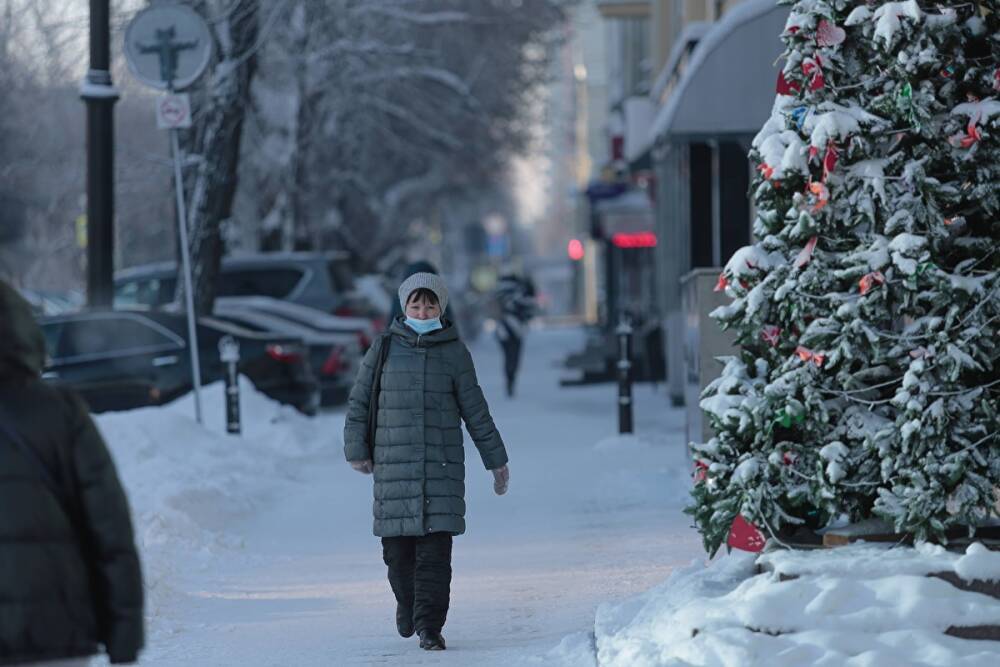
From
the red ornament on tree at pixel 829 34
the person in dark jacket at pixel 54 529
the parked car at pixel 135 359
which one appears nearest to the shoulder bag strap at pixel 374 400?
the red ornament on tree at pixel 829 34

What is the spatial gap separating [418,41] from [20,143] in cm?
754

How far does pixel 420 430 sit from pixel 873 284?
73.1 inches

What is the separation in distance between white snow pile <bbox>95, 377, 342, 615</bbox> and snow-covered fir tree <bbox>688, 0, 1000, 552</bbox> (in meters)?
3.16

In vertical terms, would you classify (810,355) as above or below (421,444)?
above

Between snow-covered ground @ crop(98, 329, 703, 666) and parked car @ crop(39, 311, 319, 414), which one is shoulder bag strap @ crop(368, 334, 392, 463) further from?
parked car @ crop(39, 311, 319, 414)

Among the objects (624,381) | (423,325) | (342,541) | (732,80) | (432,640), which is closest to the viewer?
(432,640)

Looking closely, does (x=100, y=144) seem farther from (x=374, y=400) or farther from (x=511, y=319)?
(x=374, y=400)

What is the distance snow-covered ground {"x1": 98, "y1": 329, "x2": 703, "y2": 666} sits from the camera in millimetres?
8148

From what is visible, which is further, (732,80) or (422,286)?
(732,80)

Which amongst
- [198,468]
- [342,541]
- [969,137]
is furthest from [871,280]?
[198,468]

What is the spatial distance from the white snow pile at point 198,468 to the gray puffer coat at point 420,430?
167 cm

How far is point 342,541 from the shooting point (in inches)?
456

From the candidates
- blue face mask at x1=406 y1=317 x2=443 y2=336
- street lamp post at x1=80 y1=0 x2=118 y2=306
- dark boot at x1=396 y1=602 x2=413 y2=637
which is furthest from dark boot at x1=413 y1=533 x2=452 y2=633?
street lamp post at x1=80 y1=0 x2=118 y2=306

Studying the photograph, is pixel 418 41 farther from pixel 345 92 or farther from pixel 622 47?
pixel 622 47
